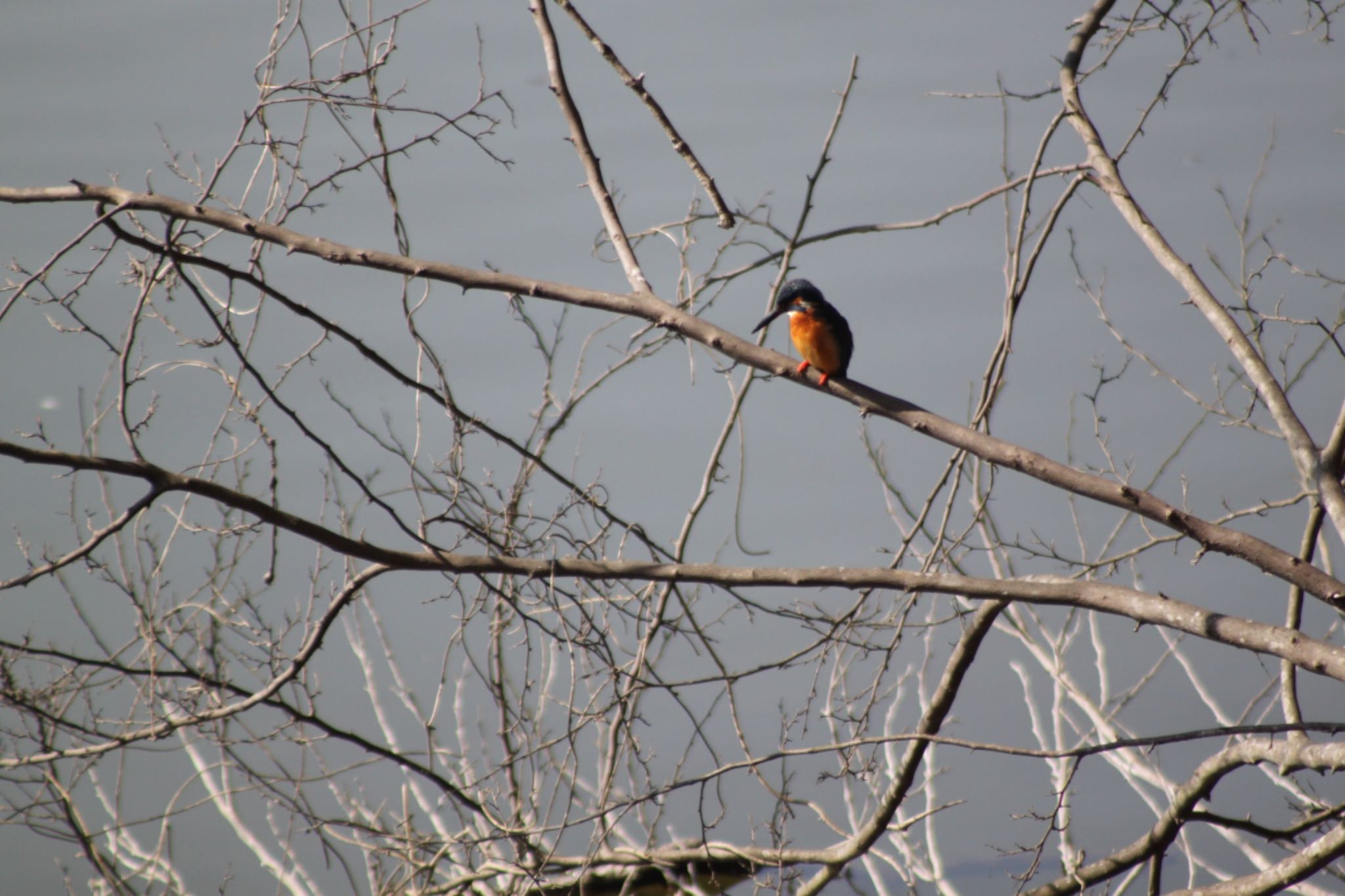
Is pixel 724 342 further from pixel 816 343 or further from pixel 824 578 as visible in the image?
pixel 816 343

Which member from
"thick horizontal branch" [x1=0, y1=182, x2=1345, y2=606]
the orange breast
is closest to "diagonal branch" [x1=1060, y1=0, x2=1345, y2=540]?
"thick horizontal branch" [x1=0, y1=182, x2=1345, y2=606]

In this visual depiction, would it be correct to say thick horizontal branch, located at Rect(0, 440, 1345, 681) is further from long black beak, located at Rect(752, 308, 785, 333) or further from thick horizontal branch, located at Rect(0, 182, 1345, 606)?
long black beak, located at Rect(752, 308, 785, 333)

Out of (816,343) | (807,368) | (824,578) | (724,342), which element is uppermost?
(816,343)

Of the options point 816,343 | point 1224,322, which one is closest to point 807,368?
point 816,343

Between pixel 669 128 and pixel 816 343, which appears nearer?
pixel 669 128

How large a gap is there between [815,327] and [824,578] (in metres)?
1.07

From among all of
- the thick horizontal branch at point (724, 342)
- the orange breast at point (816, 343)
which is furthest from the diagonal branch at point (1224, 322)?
the orange breast at point (816, 343)

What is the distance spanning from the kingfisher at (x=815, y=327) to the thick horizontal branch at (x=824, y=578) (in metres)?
0.83

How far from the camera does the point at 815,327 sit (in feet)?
10.3

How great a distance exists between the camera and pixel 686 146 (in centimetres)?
247

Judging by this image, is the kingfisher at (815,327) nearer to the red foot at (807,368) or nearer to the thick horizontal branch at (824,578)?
the red foot at (807,368)

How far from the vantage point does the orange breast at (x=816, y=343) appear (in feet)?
10.1

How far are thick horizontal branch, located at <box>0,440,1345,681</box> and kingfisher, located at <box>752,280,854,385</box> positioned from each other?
831 millimetres

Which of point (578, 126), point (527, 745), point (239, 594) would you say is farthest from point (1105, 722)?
point (239, 594)
